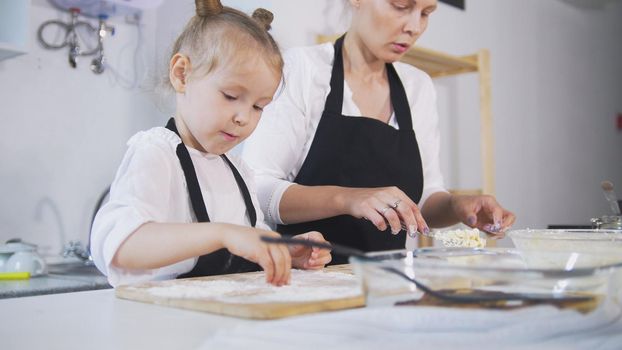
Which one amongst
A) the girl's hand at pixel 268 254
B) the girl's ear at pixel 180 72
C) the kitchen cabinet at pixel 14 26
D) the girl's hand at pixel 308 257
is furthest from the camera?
the kitchen cabinet at pixel 14 26

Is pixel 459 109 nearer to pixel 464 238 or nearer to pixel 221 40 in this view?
pixel 464 238

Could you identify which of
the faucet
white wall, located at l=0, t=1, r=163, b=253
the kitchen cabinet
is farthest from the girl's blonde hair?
the faucet

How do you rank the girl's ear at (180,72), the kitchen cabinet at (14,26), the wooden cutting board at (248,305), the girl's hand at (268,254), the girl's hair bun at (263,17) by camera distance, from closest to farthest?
the wooden cutting board at (248,305) < the girl's hand at (268,254) < the girl's ear at (180,72) < the girl's hair bun at (263,17) < the kitchen cabinet at (14,26)

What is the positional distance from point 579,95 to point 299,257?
412 centimetres

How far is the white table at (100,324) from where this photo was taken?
588 mm

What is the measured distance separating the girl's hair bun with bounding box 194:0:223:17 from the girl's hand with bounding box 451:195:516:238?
0.68 metres

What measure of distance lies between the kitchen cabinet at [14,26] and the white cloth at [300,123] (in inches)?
31.9

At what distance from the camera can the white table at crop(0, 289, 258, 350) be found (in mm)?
588

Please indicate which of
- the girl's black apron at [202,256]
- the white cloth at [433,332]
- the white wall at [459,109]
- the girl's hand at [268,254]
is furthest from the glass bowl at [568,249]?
the white wall at [459,109]

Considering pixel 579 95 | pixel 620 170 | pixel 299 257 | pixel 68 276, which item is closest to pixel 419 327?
pixel 299 257

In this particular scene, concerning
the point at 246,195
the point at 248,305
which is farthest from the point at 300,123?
the point at 248,305

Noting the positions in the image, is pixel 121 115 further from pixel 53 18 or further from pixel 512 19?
pixel 512 19

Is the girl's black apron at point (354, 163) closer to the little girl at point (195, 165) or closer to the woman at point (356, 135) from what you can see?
the woman at point (356, 135)

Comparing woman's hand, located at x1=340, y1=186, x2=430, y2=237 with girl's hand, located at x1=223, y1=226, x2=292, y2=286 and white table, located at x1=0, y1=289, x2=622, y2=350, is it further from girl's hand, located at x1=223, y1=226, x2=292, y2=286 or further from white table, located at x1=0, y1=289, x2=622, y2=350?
white table, located at x1=0, y1=289, x2=622, y2=350
